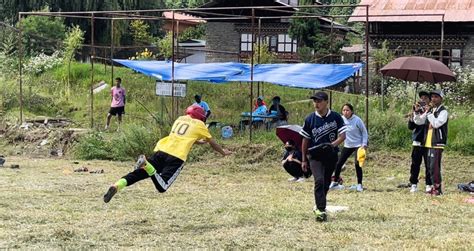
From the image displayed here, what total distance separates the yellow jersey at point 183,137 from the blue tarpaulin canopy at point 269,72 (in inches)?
302

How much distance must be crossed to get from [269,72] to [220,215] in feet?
30.8

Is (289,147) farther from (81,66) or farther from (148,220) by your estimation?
(81,66)

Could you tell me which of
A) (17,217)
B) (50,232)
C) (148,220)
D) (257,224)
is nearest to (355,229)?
(257,224)

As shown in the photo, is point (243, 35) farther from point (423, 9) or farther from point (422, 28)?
point (423, 9)

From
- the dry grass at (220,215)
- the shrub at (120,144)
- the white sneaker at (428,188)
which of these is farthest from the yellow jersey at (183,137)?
the shrub at (120,144)

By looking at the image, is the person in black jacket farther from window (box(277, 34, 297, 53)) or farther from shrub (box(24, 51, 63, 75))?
window (box(277, 34, 297, 53))

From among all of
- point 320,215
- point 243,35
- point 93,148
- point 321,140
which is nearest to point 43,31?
point 243,35

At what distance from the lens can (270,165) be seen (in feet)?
49.5

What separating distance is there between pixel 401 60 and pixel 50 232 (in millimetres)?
7714

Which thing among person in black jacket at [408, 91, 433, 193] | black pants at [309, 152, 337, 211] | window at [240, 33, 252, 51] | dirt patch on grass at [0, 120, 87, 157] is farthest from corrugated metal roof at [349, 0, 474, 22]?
black pants at [309, 152, 337, 211]

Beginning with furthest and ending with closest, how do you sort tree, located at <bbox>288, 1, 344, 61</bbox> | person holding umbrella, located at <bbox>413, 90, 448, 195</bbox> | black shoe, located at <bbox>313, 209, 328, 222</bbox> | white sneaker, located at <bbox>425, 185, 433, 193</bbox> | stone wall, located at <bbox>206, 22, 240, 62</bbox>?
stone wall, located at <bbox>206, 22, 240, 62</bbox> < tree, located at <bbox>288, 1, 344, 61</bbox> < white sneaker, located at <bbox>425, 185, 433, 193</bbox> < person holding umbrella, located at <bbox>413, 90, 448, 195</bbox> < black shoe, located at <bbox>313, 209, 328, 222</bbox>

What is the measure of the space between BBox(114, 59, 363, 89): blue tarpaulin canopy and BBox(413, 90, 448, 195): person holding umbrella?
17.1 ft

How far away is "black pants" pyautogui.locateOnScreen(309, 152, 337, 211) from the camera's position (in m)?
8.17

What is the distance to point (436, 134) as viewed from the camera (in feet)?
35.4
